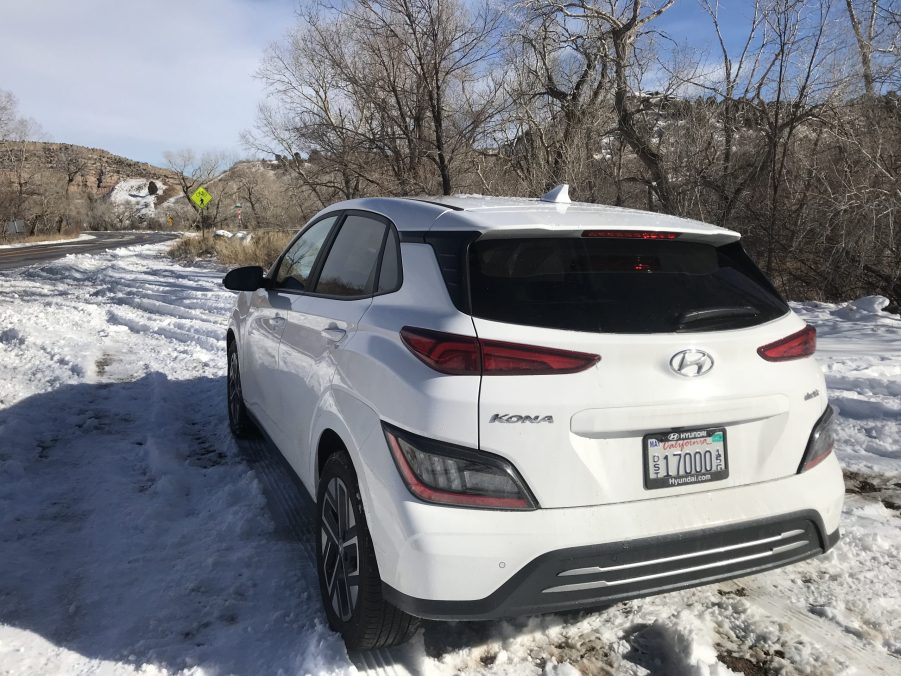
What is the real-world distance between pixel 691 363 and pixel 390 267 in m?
1.20

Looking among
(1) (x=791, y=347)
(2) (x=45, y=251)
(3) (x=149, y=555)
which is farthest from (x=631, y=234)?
(2) (x=45, y=251)

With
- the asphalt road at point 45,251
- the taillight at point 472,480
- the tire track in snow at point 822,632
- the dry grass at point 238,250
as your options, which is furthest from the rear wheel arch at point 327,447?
the asphalt road at point 45,251

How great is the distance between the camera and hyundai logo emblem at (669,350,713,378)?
7.07 feet

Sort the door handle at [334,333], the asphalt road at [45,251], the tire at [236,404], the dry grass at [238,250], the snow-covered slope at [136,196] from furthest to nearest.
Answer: the snow-covered slope at [136,196], the asphalt road at [45,251], the dry grass at [238,250], the tire at [236,404], the door handle at [334,333]

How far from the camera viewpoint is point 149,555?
10.8ft

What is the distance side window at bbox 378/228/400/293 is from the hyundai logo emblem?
1.04 metres

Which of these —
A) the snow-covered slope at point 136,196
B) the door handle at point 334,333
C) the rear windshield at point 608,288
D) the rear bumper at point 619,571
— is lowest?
the rear bumper at point 619,571

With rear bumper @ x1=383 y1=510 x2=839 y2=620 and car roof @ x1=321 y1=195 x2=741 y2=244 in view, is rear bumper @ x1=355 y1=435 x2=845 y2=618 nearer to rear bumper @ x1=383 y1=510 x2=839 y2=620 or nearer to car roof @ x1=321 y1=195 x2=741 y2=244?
rear bumper @ x1=383 y1=510 x2=839 y2=620

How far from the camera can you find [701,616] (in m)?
2.65

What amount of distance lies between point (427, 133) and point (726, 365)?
1461 cm

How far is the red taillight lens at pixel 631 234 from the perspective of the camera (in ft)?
7.93

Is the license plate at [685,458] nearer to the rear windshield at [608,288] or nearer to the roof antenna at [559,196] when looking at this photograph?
the rear windshield at [608,288]

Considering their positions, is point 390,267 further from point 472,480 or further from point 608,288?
point 472,480

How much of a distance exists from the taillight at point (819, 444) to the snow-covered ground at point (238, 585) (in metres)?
0.68
